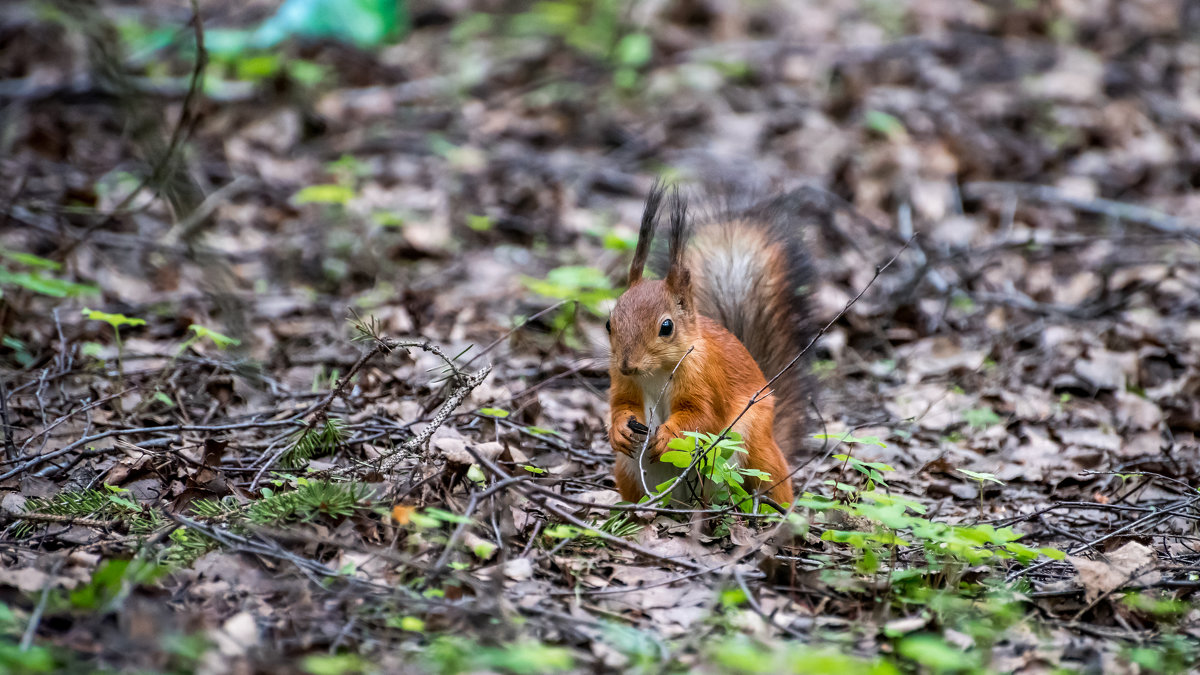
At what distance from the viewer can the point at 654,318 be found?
9.55ft

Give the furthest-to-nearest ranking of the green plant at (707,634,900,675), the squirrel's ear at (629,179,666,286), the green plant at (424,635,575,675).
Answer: the squirrel's ear at (629,179,666,286) < the green plant at (424,635,575,675) < the green plant at (707,634,900,675)

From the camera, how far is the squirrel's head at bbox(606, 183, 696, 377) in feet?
9.51

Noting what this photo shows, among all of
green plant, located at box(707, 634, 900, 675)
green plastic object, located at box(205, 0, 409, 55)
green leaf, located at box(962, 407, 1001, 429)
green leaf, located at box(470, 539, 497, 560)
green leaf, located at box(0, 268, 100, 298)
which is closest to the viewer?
green plant, located at box(707, 634, 900, 675)

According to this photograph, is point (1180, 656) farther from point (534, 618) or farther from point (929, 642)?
point (534, 618)

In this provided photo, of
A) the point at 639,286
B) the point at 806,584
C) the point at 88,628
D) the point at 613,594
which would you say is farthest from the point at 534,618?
the point at 639,286

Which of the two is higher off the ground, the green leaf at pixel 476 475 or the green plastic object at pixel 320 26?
the green plastic object at pixel 320 26

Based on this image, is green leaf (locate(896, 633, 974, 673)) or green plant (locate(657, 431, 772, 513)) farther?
green plant (locate(657, 431, 772, 513))

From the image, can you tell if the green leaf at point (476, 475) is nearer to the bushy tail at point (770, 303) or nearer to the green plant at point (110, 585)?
the green plant at point (110, 585)

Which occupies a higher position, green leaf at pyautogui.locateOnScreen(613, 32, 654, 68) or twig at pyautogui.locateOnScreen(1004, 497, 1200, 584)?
green leaf at pyautogui.locateOnScreen(613, 32, 654, 68)

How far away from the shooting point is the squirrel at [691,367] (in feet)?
9.53

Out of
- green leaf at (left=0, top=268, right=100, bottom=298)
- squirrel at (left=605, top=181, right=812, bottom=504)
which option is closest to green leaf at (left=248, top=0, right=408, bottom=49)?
green leaf at (left=0, top=268, right=100, bottom=298)

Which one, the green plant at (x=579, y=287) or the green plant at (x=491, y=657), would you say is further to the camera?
the green plant at (x=579, y=287)

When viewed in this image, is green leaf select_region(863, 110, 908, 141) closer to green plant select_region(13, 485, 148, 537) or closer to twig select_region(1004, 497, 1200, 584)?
twig select_region(1004, 497, 1200, 584)

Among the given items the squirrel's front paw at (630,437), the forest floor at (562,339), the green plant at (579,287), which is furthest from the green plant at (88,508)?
the green plant at (579,287)
